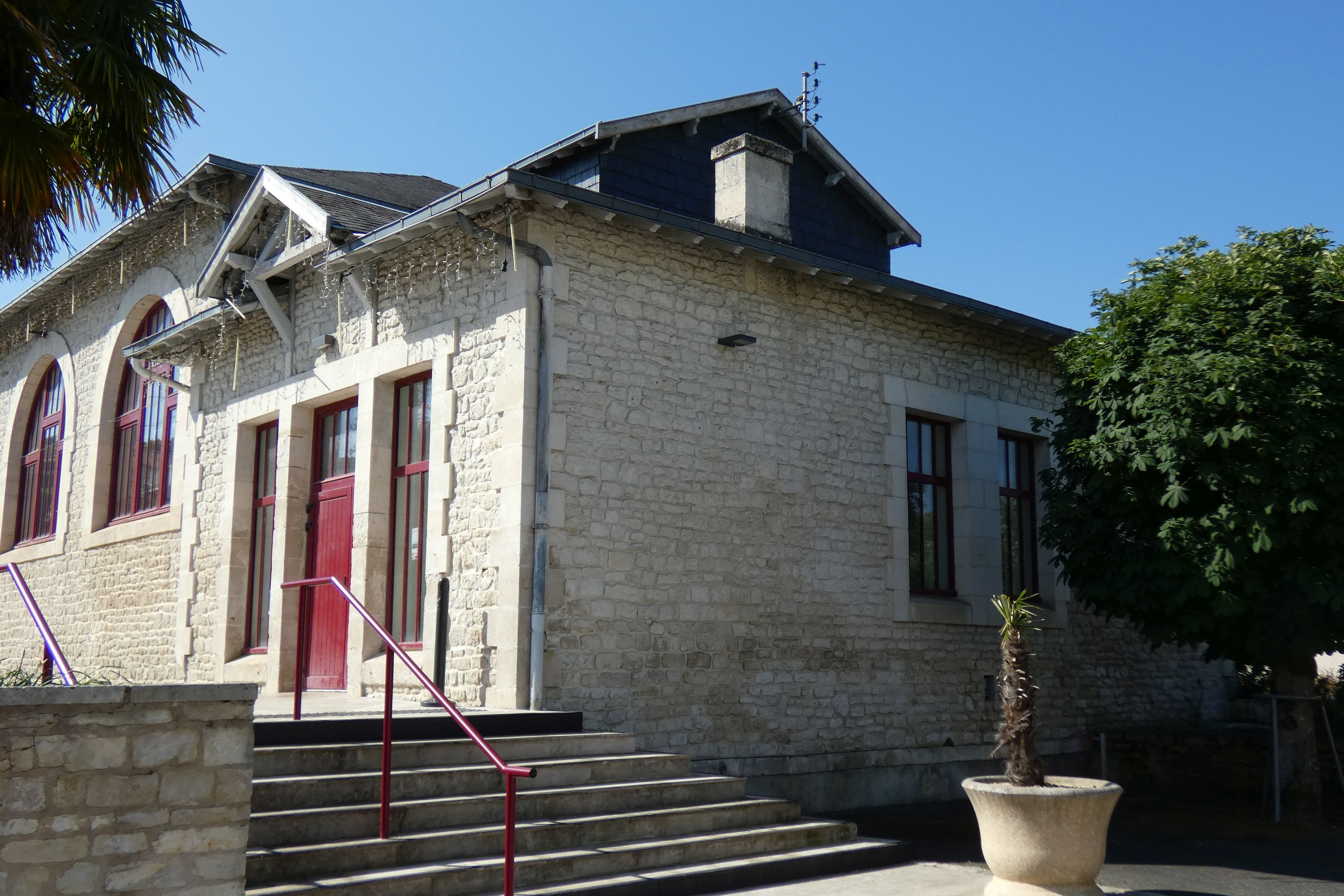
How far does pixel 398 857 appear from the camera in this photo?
19.2 ft

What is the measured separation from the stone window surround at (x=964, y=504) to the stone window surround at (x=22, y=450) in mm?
11122

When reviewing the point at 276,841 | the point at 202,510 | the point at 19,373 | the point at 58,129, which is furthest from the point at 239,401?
the point at 19,373

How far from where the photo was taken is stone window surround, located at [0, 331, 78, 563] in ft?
51.8

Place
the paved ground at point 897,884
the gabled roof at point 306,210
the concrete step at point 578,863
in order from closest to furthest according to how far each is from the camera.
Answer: the concrete step at point 578,863 < the paved ground at point 897,884 < the gabled roof at point 306,210

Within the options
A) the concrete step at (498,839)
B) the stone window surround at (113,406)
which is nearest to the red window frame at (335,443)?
the stone window surround at (113,406)

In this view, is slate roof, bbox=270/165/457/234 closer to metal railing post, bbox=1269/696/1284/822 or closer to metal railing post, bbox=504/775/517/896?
metal railing post, bbox=504/775/517/896

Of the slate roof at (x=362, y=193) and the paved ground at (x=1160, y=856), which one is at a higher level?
the slate roof at (x=362, y=193)

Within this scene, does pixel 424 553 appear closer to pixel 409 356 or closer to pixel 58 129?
pixel 409 356

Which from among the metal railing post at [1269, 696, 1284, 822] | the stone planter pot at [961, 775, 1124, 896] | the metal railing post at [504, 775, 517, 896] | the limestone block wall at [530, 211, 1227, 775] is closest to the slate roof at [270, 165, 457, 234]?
the limestone block wall at [530, 211, 1227, 775]

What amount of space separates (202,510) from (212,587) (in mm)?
949

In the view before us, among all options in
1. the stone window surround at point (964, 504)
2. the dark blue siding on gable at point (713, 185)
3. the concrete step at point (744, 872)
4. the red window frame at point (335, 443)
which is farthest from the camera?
the dark blue siding on gable at point (713, 185)

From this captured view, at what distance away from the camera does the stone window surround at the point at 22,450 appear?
15.8 metres

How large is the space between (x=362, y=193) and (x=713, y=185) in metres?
4.27

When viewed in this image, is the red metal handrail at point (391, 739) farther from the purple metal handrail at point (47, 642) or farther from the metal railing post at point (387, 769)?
the purple metal handrail at point (47, 642)
